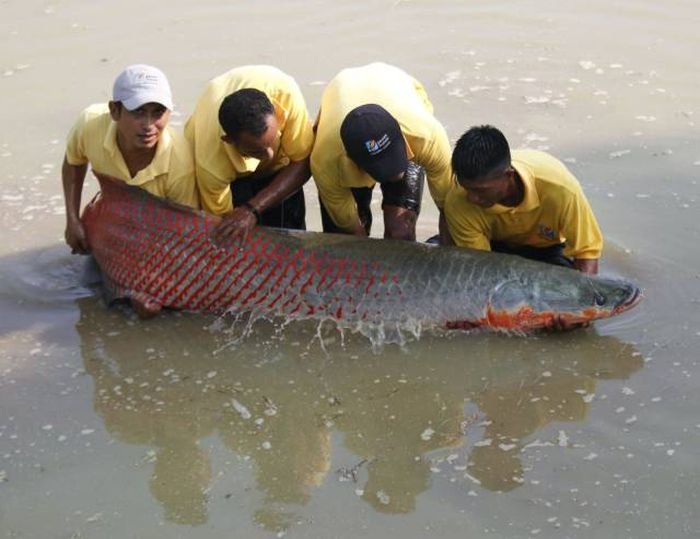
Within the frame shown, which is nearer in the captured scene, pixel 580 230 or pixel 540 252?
pixel 580 230

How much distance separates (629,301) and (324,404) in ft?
4.48

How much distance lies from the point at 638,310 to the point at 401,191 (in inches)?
47.0

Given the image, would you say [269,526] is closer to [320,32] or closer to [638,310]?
[638,310]

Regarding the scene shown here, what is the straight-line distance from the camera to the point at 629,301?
4582 millimetres

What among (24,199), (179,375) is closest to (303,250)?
(179,375)

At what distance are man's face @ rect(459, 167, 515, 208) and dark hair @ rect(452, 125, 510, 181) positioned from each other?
0.10 feet

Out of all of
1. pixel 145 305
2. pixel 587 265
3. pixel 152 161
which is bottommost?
pixel 145 305

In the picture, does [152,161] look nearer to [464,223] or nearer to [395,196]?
[395,196]

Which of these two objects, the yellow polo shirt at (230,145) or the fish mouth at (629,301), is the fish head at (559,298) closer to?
the fish mouth at (629,301)

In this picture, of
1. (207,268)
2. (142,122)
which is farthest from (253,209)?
(142,122)

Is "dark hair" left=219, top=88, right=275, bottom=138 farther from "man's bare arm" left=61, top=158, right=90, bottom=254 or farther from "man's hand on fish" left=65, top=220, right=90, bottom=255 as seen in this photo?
"man's hand on fish" left=65, top=220, right=90, bottom=255

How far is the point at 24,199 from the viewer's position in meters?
6.31

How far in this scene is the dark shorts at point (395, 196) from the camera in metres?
4.81

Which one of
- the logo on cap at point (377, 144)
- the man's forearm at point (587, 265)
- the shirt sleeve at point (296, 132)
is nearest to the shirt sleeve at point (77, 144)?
the shirt sleeve at point (296, 132)
